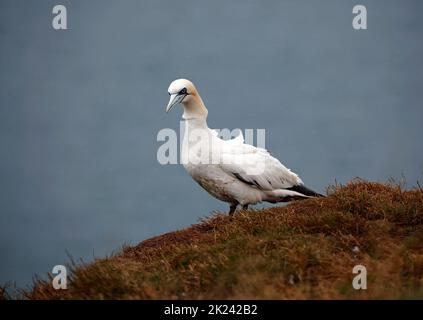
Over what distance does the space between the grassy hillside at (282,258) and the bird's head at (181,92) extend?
9.57 feet

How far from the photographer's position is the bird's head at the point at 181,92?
1430 cm

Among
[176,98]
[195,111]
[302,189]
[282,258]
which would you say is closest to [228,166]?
[195,111]

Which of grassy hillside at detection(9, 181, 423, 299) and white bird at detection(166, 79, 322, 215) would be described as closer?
grassy hillside at detection(9, 181, 423, 299)

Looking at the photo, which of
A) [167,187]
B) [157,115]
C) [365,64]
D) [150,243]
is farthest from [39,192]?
[150,243]

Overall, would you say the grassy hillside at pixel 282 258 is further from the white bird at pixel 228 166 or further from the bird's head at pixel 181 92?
the bird's head at pixel 181 92

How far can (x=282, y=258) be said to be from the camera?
31.4 feet

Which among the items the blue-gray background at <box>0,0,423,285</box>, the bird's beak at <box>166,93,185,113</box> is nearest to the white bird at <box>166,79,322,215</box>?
the bird's beak at <box>166,93,185,113</box>

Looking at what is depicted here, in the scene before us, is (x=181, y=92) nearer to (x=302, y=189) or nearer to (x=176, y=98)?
(x=176, y=98)

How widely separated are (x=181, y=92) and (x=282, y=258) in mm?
5464

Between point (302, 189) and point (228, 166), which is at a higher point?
point (228, 166)

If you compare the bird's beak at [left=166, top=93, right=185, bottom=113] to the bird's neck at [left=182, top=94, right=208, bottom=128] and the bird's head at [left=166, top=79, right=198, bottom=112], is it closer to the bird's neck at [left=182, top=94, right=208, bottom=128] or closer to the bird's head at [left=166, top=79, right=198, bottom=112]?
the bird's head at [left=166, top=79, right=198, bottom=112]

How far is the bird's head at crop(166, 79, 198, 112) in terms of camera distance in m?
14.3

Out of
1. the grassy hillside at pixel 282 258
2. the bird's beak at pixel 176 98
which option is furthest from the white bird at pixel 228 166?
the grassy hillside at pixel 282 258
